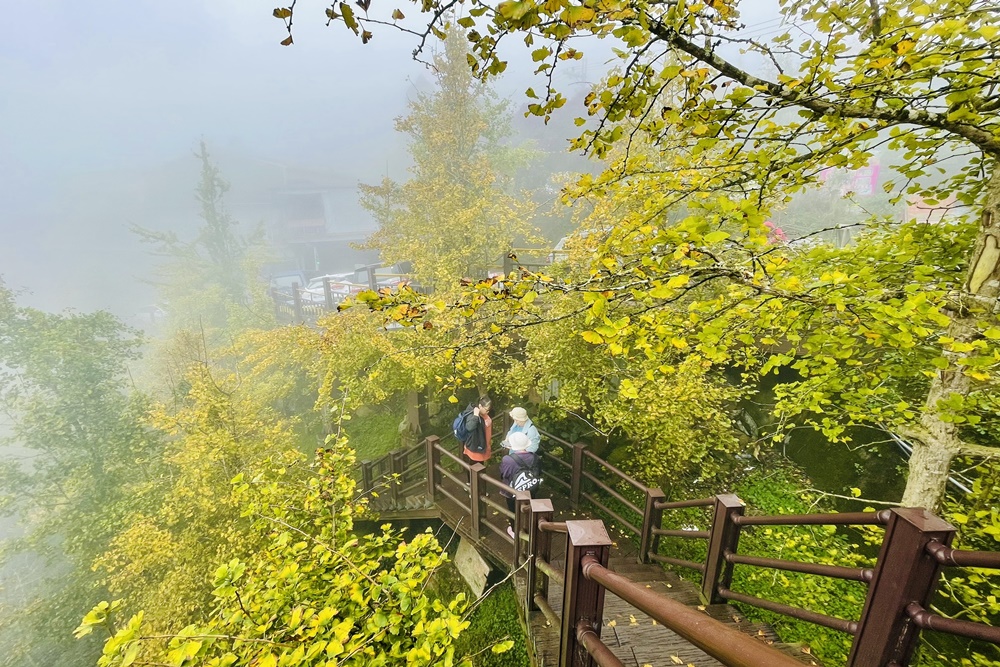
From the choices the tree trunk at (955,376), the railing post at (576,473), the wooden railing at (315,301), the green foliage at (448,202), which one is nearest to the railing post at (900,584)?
the tree trunk at (955,376)

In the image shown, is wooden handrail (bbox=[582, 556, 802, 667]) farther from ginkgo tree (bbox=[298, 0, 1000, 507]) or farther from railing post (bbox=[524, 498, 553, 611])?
railing post (bbox=[524, 498, 553, 611])

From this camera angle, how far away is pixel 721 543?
3004mm

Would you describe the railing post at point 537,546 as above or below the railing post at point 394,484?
above

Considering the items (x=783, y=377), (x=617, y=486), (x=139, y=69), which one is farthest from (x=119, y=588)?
(x=139, y=69)

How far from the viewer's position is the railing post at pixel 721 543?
292 cm

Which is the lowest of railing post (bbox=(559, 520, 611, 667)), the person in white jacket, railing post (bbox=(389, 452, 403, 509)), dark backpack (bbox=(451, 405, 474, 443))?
railing post (bbox=(389, 452, 403, 509))

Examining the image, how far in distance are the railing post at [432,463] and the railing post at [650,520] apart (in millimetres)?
2995

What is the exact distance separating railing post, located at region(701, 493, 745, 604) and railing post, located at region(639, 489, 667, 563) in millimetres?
823

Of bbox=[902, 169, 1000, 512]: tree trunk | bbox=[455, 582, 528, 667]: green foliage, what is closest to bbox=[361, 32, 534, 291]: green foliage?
bbox=[455, 582, 528, 667]: green foliage

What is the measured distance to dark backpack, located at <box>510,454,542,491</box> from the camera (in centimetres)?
469

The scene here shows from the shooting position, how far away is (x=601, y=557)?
1.76m

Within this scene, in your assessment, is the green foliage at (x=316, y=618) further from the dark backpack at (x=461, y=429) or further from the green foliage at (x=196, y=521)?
the green foliage at (x=196, y=521)

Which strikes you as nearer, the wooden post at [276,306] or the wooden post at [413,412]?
the wooden post at [413,412]

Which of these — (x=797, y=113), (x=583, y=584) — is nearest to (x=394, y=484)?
(x=583, y=584)
